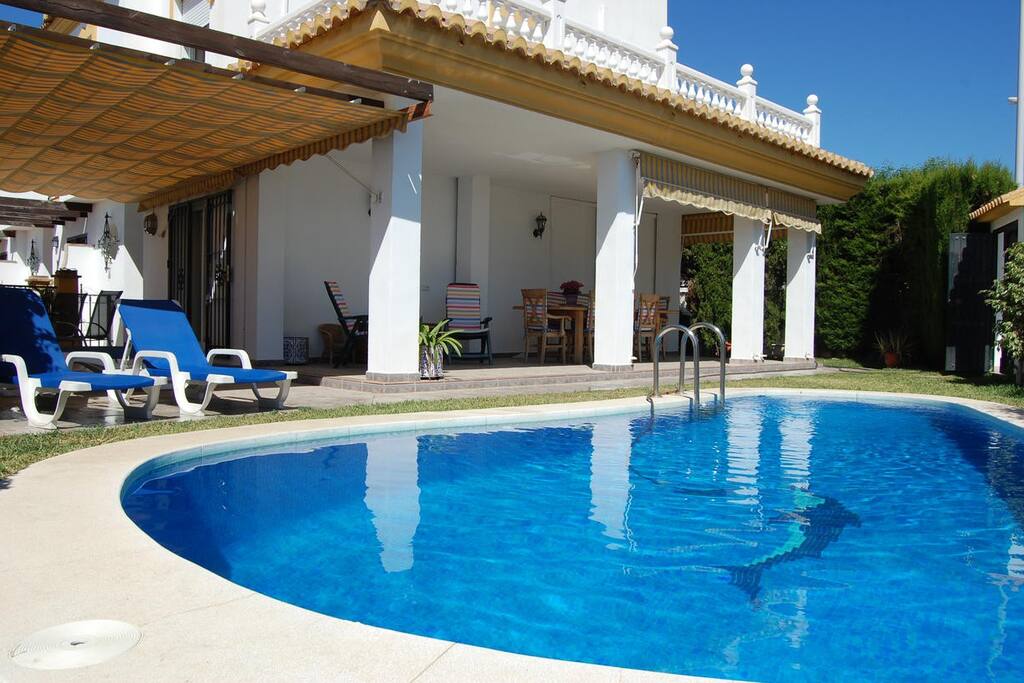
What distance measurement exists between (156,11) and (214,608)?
14.8m

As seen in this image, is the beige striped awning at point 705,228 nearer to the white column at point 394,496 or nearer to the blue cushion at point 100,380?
the white column at point 394,496

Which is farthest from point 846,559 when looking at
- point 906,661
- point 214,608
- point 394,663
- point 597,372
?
point 597,372

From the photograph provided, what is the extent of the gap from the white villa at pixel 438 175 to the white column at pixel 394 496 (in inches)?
111

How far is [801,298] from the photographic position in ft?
51.1

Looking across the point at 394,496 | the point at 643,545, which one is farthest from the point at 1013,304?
the point at 394,496

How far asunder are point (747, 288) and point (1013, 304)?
454 cm

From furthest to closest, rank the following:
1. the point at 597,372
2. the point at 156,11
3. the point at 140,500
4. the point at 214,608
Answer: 1. the point at 156,11
2. the point at 597,372
3. the point at 140,500
4. the point at 214,608

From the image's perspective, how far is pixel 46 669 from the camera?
1900mm

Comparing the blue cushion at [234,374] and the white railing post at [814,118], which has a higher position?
the white railing post at [814,118]

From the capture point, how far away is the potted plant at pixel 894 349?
51.0 feet

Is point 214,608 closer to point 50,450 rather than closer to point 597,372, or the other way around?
point 50,450

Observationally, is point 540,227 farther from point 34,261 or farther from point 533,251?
point 34,261

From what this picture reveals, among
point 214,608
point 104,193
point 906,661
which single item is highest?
point 104,193

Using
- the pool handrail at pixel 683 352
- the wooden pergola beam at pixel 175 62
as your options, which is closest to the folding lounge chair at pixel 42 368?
the wooden pergola beam at pixel 175 62
